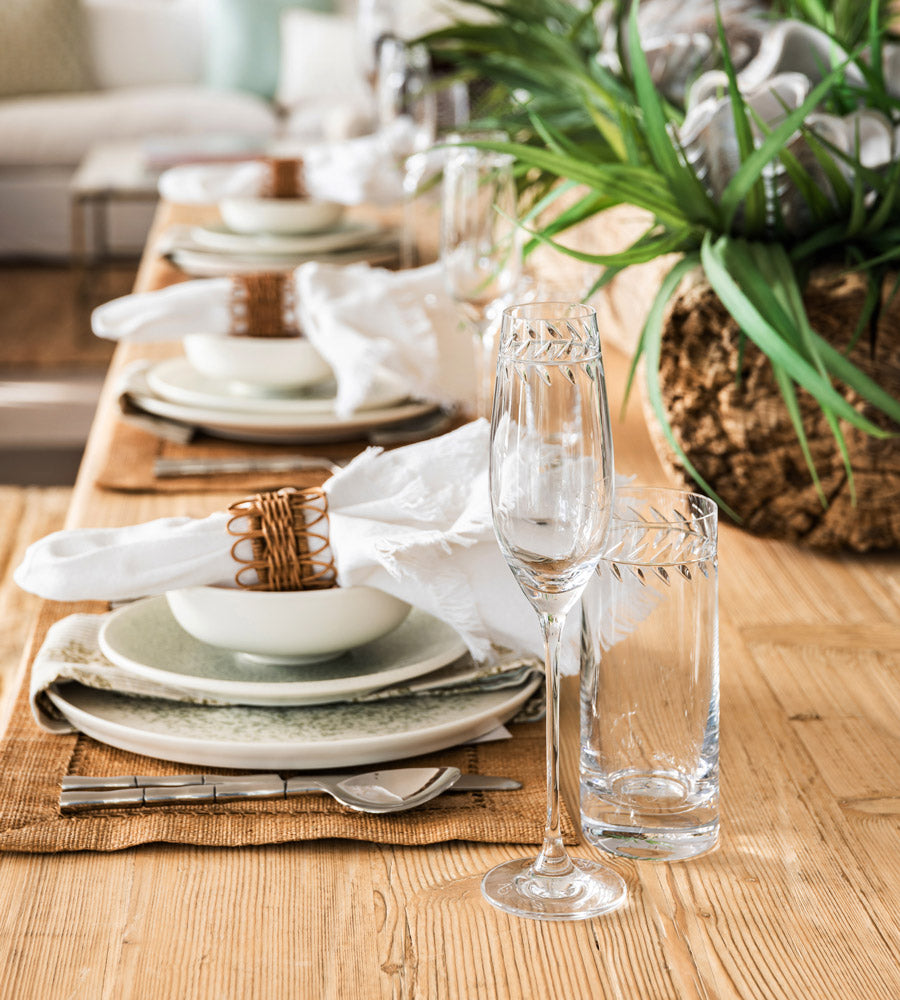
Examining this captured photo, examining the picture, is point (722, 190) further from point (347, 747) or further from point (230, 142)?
point (230, 142)

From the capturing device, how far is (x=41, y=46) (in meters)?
5.24

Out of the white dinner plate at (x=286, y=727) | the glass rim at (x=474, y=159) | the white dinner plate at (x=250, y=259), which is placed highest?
the glass rim at (x=474, y=159)

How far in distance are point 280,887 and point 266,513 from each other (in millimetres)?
210

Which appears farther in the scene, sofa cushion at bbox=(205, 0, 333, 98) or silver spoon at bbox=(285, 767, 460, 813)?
sofa cushion at bbox=(205, 0, 333, 98)

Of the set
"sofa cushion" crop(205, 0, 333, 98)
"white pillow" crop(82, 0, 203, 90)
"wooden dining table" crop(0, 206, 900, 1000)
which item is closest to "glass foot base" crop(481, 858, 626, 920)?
"wooden dining table" crop(0, 206, 900, 1000)

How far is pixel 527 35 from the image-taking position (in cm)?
154

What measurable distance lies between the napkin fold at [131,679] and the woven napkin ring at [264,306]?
0.56 m

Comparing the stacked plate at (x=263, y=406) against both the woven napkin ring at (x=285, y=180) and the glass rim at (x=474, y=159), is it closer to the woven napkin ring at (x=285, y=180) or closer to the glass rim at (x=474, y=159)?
the glass rim at (x=474, y=159)

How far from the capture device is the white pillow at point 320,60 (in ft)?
16.9

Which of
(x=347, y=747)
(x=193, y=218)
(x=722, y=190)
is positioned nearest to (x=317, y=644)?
(x=347, y=747)

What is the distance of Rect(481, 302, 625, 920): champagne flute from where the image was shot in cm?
52

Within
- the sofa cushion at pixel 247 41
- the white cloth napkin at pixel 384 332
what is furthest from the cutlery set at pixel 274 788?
the sofa cushion at pixel 247 41

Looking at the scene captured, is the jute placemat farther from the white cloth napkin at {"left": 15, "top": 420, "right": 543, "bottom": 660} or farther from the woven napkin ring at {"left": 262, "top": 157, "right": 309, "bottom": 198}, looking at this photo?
the woven napkin ring at {"left": 262, "top": 157, "right": 309, "bottom": 198}

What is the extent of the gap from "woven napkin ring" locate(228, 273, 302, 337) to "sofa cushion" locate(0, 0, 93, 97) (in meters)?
4.44
